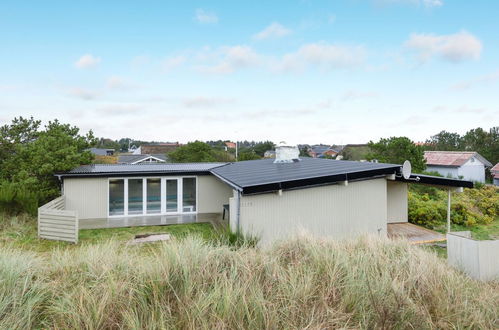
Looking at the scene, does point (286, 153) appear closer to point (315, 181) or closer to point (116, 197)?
point (315, 181)

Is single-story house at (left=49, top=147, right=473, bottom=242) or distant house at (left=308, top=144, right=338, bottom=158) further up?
distant house at (left=308, top=144, right=338, bottom=158)

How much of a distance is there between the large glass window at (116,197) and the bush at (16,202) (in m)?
2.61

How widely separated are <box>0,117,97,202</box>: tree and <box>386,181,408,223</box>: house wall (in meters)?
13.1

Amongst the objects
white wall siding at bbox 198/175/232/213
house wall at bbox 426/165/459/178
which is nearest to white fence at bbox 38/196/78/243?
white wall siding at bbox 198/175/232/213

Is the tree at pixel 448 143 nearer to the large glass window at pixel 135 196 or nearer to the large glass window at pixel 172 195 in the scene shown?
the large glass window at pixel 172 195

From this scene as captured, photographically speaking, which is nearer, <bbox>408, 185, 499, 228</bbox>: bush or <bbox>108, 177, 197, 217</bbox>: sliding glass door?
<bbox>408, 185, 499, 228</bbox>: bush

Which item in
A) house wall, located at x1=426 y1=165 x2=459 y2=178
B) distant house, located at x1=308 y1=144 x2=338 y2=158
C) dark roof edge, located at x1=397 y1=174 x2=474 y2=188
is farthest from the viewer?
distant house, located at x1=308 y1=144 x2=338 y2=158

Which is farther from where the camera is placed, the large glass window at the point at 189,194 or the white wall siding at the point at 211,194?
the white wall siding at the point at 211,194

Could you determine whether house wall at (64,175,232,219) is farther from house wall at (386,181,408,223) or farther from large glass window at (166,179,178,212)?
house wall at (386,181,408,223)

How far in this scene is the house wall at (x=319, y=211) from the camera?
27.2 ft

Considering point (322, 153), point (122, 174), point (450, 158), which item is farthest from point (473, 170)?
point (322, 153)

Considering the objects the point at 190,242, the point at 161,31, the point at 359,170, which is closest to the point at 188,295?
the point at 190,242

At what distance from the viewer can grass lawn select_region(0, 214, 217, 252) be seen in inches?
339

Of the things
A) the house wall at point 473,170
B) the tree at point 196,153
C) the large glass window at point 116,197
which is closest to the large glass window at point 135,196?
the large glass window at point 116,197
